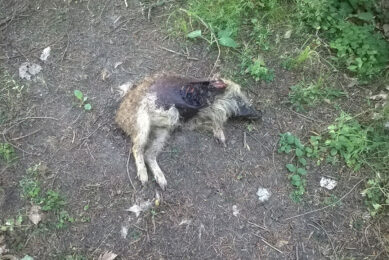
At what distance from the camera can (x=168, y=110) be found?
417 cm

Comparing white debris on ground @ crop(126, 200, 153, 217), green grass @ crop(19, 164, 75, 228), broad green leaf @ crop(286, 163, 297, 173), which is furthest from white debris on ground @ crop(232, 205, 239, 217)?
green grass @ crop(19, 164, 75, 228)

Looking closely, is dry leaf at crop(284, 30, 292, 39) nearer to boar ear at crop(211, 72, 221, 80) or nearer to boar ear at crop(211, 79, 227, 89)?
boar ear at crop(211, 72, 221, 80)

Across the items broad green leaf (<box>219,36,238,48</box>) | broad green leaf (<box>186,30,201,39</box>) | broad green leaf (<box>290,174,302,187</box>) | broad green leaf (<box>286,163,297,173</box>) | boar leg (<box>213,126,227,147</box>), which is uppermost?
broad green leaf (<box>186,30,201,39</box>)

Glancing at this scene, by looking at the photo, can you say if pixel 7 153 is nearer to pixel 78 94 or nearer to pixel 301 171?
pixel 78 94

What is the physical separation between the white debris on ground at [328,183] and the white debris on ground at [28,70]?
11.6ft

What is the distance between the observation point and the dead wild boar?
411 centimetres

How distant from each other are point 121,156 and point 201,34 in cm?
189

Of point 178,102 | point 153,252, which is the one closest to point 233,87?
point 178,102

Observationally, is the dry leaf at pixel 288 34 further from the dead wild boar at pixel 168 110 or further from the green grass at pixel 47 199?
the green grass at pixel 47 199

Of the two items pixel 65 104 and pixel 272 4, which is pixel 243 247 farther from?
pixel 272 4

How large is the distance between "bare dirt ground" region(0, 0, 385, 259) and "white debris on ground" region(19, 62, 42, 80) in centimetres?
7

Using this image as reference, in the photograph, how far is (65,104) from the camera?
14.7ft

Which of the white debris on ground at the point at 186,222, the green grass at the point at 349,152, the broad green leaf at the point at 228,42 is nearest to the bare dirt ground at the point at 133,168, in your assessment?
the white debris on ground at the point at 186,222

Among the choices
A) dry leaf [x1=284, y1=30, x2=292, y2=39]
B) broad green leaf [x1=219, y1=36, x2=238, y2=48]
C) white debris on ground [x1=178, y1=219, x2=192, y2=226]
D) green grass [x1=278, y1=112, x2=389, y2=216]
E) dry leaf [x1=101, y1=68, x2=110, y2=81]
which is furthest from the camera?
dry leaf [x1=284, y1=30, x2=292, y2=39]
